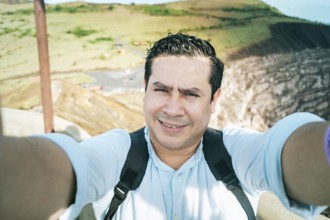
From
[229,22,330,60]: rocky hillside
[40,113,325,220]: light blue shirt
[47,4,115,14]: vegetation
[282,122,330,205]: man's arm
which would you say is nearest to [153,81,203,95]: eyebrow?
[40,113,325,220]: light blue shirt

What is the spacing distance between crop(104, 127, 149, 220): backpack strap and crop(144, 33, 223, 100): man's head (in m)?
0.54

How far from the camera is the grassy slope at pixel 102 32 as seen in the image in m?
18.3

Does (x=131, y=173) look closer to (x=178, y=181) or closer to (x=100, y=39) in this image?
(x=178, y=181)

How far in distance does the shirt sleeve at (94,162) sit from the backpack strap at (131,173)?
38 millimetres

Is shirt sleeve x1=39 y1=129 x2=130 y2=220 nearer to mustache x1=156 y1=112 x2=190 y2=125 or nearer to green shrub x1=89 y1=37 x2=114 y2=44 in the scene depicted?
mustache x1=156 y1=112 x2=190 y2=125

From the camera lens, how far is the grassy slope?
18.3 meters

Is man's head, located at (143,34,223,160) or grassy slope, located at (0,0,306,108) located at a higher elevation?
man's head, located at (143,34,223,160)

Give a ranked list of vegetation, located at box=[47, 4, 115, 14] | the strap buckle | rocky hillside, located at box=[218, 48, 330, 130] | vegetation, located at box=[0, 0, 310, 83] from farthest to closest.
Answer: rocky hillside, located at box=[218, 48, 330, 130], vegetation, located at box=[47, 4, 115, 14], vegetation, located at box=[0, 0, 310, 83], the strap buckle

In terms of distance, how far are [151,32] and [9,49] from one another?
990 centimetres

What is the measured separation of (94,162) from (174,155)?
24.2 inches

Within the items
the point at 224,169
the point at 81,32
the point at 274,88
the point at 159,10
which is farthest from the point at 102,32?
the point at 224,169

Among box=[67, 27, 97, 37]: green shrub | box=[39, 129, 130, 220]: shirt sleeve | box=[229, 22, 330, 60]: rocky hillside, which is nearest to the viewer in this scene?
box=[39, 129, 130, 220]: shirt sleeve

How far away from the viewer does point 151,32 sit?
23.0m

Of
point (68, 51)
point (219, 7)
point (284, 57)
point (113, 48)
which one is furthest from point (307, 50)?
point (68, 51)
